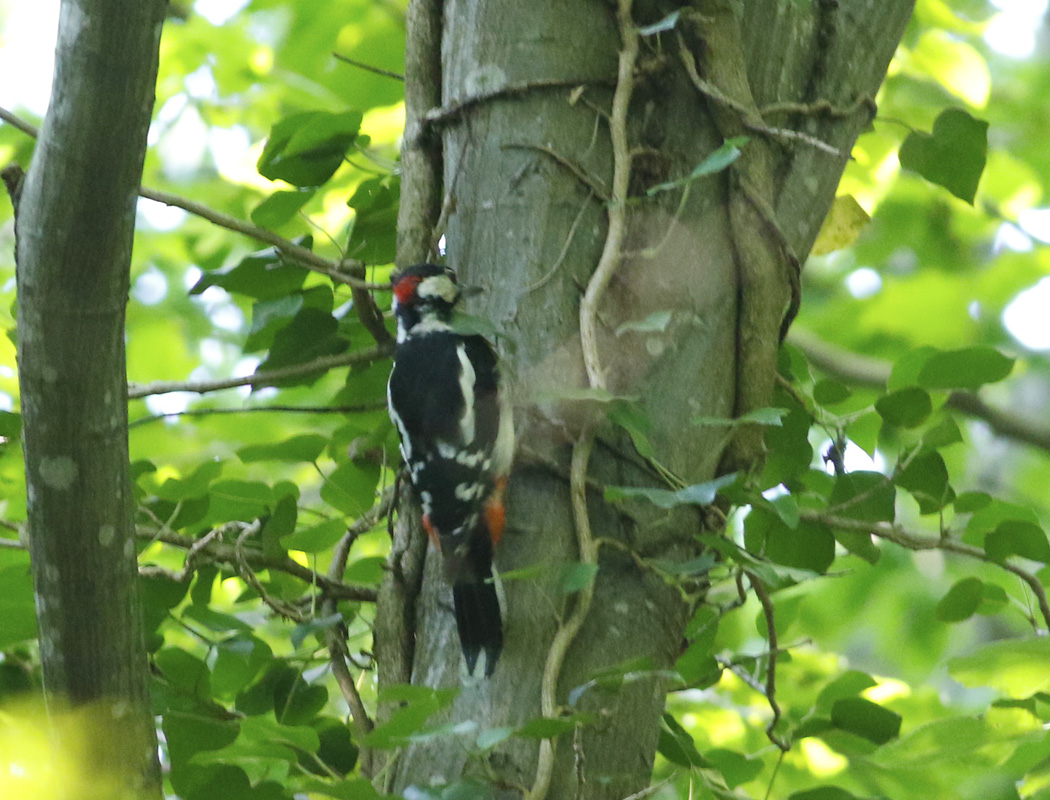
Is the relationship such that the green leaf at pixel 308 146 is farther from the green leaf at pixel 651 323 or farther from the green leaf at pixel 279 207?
the green leaf at pixel 651 323

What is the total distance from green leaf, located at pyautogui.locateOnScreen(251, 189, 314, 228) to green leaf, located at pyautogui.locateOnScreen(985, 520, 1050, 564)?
1.18 metres

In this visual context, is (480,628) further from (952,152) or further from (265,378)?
(952,152)

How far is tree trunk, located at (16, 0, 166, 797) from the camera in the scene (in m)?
0.99

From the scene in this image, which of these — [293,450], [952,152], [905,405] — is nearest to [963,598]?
[905,405]

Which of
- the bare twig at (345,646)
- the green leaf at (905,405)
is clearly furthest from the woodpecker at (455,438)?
the green leaf at (905,405)

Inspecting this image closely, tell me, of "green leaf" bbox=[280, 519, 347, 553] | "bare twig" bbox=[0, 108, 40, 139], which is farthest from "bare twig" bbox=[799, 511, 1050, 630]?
"bare twig" bbox=[0, 108, 40, 139]

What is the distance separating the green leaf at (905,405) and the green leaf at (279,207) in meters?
0.96

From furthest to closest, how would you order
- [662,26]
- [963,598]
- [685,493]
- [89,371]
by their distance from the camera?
[963,598] < [662,26] < [685,493] < [89,371]

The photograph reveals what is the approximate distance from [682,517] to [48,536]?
2.44 ft

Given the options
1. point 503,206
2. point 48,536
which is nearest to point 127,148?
point 48,536

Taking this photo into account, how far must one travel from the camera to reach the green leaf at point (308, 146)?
1666mm

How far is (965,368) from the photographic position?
4.80 feet

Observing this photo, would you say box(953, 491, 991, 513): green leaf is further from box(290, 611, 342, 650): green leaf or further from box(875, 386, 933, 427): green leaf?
box(290, 611, 342, 650): green leaf

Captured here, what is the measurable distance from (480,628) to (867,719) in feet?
2.14
